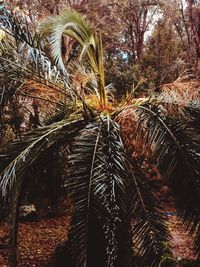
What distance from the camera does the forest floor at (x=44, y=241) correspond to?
573 centimetres

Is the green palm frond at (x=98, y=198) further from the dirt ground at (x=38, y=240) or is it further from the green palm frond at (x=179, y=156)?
the dirt ground at (x=38, y=240)

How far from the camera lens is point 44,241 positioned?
6.75 metres

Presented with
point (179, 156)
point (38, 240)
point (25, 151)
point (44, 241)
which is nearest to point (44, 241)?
point (44, 241)

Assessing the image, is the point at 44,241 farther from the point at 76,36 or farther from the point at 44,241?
the point at 76,36

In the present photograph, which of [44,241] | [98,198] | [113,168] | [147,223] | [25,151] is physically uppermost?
[25,151]

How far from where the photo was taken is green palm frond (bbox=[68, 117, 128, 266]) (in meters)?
2.86

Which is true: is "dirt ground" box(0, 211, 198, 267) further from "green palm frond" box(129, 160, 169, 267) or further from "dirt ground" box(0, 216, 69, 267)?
"green palm frond" box(129, 160, 169, 267)

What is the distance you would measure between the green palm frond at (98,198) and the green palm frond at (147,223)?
161mm

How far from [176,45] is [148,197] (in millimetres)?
12460

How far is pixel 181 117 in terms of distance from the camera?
3.71 meters

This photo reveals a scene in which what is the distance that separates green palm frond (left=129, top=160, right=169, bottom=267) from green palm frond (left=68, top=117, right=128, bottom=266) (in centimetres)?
16

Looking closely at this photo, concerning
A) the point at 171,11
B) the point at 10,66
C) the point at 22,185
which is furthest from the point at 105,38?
the point at 22,185

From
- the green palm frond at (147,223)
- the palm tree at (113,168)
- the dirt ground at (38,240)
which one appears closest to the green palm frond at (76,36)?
the palm tree at (113,168)

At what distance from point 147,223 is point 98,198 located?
1.72 feet
